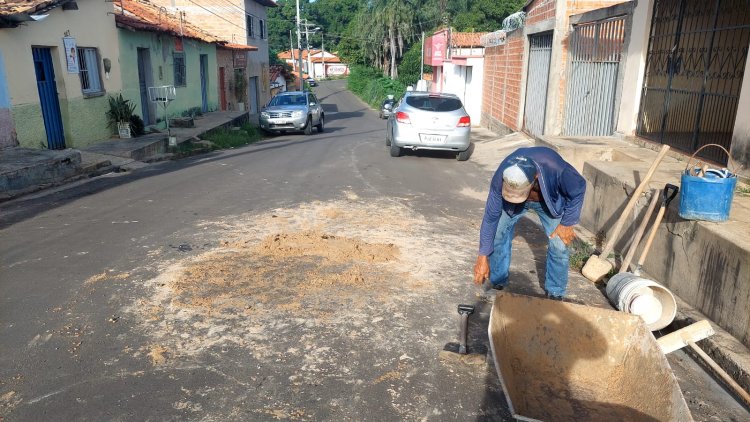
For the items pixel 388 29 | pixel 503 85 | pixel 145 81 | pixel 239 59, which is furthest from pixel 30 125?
pixel 388 29

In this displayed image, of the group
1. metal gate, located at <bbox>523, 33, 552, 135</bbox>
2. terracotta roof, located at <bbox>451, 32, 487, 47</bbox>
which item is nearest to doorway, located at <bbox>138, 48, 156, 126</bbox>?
metal gate, located at <bbox>523, 33, 552, 135</bbox>

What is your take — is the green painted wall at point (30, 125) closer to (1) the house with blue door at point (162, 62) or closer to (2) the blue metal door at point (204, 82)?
(1) the house with blue door at point (162, 62)

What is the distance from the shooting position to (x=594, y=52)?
11.4 meters

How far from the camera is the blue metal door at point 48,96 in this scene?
12.4 m

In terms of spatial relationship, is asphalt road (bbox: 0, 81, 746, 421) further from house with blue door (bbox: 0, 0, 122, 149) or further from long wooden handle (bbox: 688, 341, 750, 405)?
house with blue door (bbox: 0, 0, 122, 149)

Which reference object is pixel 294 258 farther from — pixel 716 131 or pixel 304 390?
pixel 716 131

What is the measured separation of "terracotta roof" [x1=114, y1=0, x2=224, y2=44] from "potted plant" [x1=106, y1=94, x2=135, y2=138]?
239 cm

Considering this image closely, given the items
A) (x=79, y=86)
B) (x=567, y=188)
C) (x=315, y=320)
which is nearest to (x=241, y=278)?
(x=315, y=320)

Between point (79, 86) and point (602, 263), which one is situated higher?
point (79, 86)

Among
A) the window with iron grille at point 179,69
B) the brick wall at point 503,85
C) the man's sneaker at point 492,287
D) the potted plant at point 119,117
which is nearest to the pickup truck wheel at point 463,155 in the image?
the brick wall at point 503,85

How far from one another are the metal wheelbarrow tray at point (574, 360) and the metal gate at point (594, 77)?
24.9 ft

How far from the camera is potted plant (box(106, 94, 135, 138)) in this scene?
1505 cm

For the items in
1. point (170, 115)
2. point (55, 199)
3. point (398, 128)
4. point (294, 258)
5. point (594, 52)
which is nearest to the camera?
point (294, 258)

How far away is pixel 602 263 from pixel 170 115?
58.1ft
